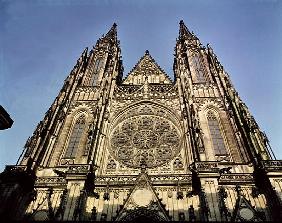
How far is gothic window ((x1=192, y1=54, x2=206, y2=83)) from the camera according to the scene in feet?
76.9

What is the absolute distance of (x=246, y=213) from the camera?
1411cm

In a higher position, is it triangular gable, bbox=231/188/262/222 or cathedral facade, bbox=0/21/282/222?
cathedral facade, bbox=0/21/282/222

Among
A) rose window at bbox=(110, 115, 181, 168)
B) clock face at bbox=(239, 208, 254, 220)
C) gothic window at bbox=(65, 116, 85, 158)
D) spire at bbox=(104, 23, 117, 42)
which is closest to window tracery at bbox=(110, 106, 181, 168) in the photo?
rose window at bbox=(110, 115, 181, 168)

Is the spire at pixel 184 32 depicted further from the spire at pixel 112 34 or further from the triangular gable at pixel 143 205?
the triangular gable at pixel 143 205

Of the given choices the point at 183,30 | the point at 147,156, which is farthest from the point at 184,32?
the point at 147,156

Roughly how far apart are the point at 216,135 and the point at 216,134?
0.27ft

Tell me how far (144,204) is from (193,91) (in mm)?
9351

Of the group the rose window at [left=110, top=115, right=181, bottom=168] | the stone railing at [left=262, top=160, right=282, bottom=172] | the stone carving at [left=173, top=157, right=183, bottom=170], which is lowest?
the stone railing at [left=262, top=160, right=282, bottom=172]

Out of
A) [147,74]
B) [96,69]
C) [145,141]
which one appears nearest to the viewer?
[145,141]

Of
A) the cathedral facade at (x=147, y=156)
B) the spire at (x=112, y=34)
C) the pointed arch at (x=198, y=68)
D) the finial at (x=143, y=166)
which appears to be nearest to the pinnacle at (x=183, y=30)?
the pointed arch at (x=198, y=68)

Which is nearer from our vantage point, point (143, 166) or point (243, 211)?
point (243, 211)

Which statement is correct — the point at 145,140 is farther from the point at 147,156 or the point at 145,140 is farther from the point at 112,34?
the point at 112,34

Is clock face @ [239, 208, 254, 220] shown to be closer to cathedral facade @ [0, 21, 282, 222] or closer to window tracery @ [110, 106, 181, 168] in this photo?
cathedral facade @ [0, 21, 282, 222]

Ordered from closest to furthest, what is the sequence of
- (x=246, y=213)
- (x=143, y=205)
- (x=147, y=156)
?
(x=246, y=213), (x=143, y=205), (x=147, y=156)
